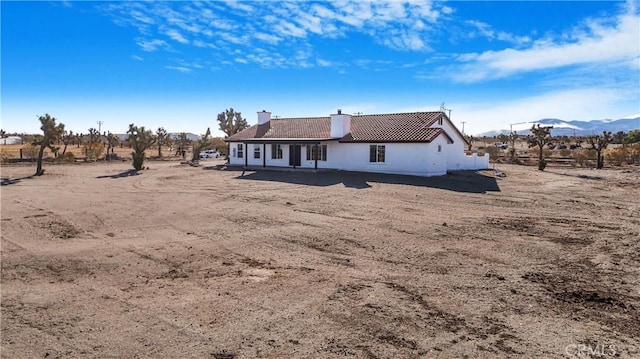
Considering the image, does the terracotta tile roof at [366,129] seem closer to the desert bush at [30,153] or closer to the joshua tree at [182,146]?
the joshua tree at [182,146]

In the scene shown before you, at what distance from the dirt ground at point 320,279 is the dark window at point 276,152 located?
15573mm

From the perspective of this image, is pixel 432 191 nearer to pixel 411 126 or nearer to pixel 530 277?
pixel 411 126

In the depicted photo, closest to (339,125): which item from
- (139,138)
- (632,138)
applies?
(139,138)

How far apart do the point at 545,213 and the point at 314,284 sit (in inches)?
431

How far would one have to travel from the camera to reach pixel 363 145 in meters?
29.4

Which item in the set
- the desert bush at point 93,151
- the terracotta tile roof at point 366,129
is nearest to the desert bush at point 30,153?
the desert bush at point 93,151

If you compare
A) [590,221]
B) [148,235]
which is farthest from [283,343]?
[590,221]

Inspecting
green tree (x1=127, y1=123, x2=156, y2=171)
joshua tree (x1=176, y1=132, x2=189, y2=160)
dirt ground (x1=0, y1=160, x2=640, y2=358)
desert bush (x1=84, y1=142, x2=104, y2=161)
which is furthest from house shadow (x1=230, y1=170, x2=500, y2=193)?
joshua tree (x1=176, y1=132, x2=189, y2=160)

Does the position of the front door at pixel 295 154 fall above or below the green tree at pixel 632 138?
below

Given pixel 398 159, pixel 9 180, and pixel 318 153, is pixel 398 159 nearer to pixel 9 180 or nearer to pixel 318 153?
pixel 318 153

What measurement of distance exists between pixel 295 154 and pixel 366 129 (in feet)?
18.4

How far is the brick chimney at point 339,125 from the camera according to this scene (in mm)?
30625

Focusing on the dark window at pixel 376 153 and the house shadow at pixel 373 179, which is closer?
the house shadow at pixel 373 179

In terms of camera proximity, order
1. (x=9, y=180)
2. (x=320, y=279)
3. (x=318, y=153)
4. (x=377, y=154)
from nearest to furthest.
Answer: (x=320, y=279) → (x=9, y=180) → (x=377, y=154) → (x=318, y=153)
